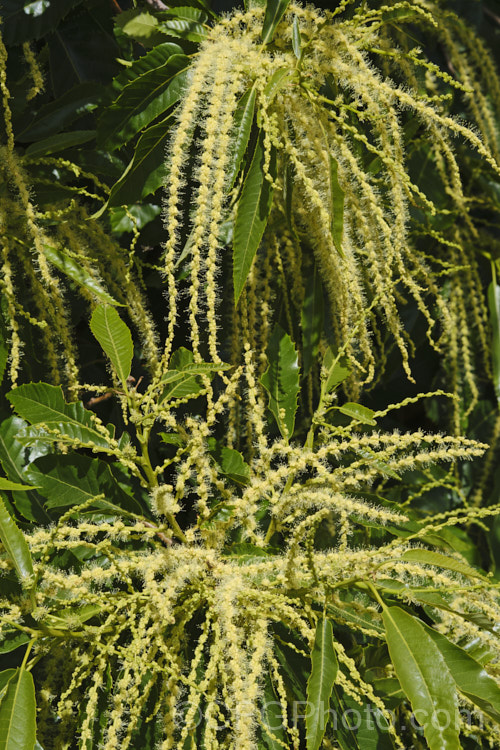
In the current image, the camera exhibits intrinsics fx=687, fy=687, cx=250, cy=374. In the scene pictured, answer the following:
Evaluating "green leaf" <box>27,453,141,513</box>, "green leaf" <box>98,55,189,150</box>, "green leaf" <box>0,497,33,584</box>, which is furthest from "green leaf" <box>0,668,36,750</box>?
"green leaf" <box>98,55,189,150</box>

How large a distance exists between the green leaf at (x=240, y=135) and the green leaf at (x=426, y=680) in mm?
818

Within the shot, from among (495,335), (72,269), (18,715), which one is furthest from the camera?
(495,335)

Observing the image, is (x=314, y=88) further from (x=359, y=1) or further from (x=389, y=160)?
(x=359, y=1)

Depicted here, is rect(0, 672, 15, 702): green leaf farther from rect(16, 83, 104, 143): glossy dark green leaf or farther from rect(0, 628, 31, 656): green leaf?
rect(16, 83, 104, 143): glossy dark green leaf

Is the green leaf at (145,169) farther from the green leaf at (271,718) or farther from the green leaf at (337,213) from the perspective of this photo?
the green leaf at (271,718)

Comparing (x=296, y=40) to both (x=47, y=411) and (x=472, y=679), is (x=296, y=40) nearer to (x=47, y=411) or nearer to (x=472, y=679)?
(x=47, y=411)

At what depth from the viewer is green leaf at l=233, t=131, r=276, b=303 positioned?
1237 mm

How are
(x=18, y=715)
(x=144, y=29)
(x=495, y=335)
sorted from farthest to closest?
(x=495, y=335) < (x=144, y=29) < (x=18, y=715)

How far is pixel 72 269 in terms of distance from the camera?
1.34 meters

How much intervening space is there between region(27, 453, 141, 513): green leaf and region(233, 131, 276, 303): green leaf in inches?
17.5

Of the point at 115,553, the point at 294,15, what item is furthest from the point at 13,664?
the point at 294,15

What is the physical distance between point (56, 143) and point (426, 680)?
124cm

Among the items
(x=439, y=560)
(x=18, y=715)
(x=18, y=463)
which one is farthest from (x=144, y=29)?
(x=18, y=715)

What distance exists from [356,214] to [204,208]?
1.04 ft
